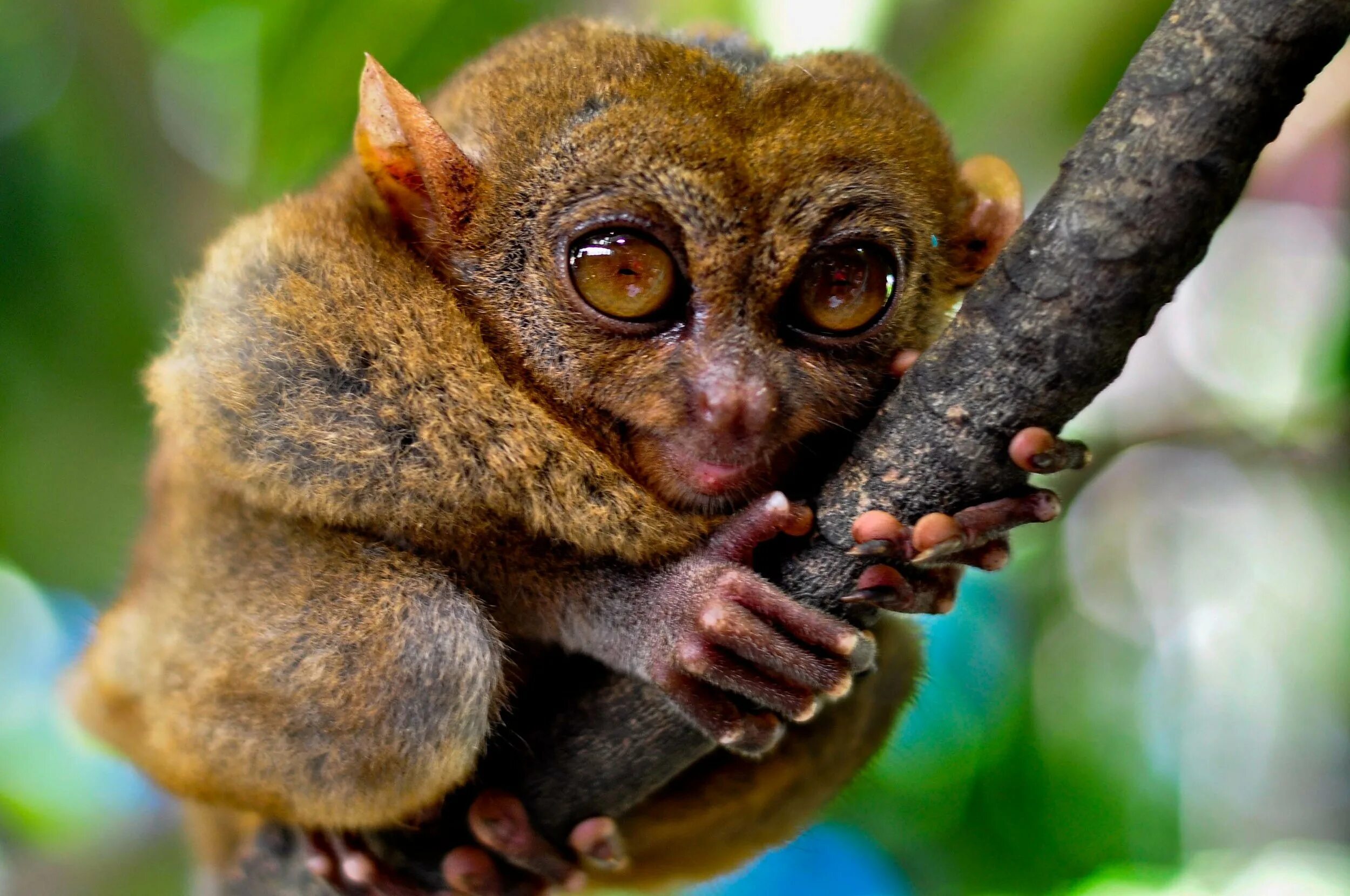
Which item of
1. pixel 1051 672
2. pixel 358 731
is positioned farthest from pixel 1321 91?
pixel 358 731

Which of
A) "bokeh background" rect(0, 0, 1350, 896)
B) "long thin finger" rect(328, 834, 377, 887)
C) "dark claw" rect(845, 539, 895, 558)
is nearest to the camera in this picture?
"dark claw" rect(845, 539, 895, 558)

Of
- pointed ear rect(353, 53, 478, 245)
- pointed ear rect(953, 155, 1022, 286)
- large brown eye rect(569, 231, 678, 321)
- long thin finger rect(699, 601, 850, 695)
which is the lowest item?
long thin finger rect(699, 601, 850, 695)

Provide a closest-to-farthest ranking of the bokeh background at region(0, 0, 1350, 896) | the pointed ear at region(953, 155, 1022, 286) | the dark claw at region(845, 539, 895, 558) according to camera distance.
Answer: the dark claw at region(845, 539, 895, 558), the pointed ear at region(953, 155, 1022, 286), the bokeh background at region(0, 0, 1350, 896)

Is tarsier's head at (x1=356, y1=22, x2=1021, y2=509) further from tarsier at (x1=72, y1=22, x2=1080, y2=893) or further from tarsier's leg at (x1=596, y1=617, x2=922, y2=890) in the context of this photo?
tarsier's leg at (x1=596, y1=617, x2=922, y2=890)

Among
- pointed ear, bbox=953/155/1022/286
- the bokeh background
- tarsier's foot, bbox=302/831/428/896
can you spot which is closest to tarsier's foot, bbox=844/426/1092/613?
pointed ear, bbox=953/155/1022/286

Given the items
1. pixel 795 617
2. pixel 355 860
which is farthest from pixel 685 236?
pixel 355 860

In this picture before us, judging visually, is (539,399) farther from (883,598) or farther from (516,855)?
(516,855)

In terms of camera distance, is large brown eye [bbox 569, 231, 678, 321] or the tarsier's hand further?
the tarsier's hand

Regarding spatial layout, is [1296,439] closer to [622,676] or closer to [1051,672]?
[1051,672]
